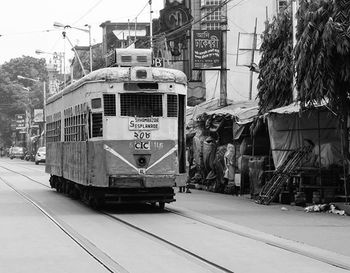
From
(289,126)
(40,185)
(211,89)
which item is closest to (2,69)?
(211,89)

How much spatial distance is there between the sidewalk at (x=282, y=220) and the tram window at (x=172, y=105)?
270cm

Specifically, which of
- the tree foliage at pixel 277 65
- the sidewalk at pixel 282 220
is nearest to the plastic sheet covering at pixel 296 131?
the tree foliage at pixel 277 65

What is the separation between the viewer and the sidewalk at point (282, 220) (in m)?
10.8

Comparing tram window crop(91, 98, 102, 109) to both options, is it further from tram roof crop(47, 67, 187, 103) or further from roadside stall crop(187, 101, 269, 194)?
roadside stall crop(187, 101, 269, 194)

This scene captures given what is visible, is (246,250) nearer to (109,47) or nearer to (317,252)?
(317,252)

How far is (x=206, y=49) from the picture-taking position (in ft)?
94.5

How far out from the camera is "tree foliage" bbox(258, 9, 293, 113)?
60.5ft

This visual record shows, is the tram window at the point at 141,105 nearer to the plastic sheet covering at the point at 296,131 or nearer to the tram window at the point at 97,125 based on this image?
the tram window at the point at 97,125

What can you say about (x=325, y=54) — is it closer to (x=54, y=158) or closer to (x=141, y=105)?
(x=141, y=105)

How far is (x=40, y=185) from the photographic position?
26.2m

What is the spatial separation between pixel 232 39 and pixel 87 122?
2351 centimetres

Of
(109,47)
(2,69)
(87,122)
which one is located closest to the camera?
(87,122)

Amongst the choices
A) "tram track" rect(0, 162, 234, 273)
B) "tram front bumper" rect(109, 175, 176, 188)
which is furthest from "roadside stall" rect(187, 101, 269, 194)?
"tram track" rect(0, 162, 234, 273)

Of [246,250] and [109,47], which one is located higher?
[109,47]
